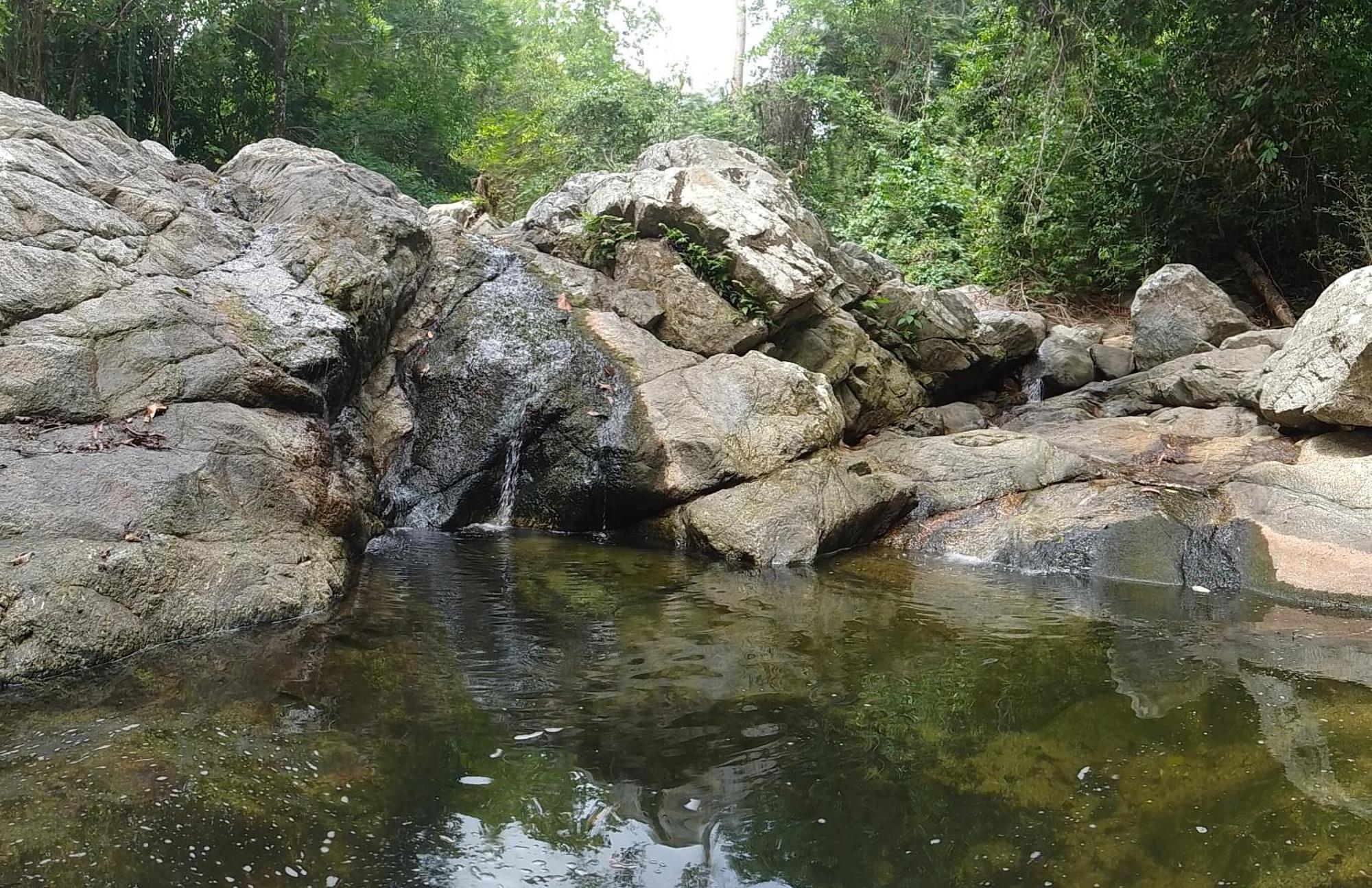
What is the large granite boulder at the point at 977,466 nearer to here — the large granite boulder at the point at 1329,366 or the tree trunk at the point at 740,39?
the large granite boulder at the point at 1329,366

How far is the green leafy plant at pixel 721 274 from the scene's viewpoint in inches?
375

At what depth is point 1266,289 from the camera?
42.7 feet

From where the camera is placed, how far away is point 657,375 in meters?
8.56

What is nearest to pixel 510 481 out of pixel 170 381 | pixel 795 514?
pixel 795 514

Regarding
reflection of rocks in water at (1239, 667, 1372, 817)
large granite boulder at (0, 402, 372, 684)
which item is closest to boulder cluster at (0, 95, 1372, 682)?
large granite boulder at (0, 402, 372, 684)

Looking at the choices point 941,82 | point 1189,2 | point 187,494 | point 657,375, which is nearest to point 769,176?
point 657,375

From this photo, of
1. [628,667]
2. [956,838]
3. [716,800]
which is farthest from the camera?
[628,667]

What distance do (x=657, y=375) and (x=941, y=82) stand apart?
1761 cm

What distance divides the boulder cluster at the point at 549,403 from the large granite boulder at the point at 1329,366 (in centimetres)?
3

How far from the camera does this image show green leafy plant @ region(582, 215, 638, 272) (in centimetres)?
1022

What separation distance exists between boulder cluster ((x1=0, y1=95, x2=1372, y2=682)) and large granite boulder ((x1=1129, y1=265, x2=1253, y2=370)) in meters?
0.04

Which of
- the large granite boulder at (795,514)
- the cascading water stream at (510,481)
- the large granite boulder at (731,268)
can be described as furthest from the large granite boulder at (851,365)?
the cascading water stream at (510,481)

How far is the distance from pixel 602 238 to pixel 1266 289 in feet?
31.9

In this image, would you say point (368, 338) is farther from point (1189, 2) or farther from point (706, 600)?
point (1189, 2)
